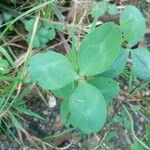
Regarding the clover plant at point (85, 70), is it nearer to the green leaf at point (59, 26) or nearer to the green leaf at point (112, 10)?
the green leaf at point (59, 26)

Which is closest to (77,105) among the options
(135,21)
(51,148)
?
(135,21)

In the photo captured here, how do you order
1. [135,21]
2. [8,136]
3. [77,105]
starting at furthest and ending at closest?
[8,136], [135,21], [77,105]

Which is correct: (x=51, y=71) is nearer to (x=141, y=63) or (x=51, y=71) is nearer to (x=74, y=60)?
(x=74, y=60)

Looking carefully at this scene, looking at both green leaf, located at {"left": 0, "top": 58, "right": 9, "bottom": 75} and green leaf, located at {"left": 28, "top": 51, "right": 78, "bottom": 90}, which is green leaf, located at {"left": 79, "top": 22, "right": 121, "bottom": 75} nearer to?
green leaf, located at {"left": 28, "top": 51, "right": 78, "bottom": 90}

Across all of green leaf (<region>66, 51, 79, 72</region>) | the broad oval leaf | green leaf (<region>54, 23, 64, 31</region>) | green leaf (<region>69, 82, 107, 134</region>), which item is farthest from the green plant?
green leaf (<region>69, 82, 107, 134</region>)

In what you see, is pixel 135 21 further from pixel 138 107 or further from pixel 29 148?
pixel 29 148
